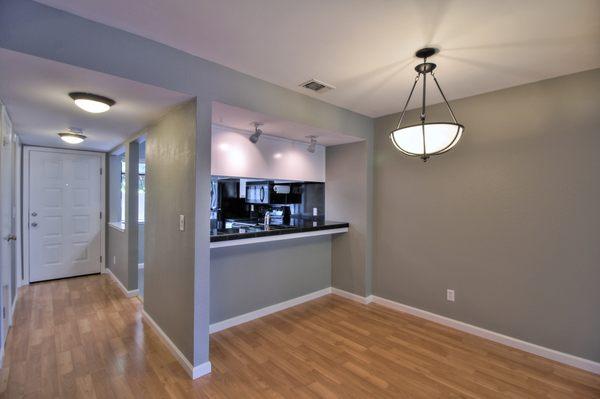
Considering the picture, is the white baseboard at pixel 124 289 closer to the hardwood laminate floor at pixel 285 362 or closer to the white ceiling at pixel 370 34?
the hardwood laminate floor at pixel 285 362

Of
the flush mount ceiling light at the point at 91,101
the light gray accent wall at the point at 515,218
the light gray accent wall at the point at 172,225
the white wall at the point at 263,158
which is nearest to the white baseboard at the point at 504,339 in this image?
the light gray accent wall at the point at 515,218

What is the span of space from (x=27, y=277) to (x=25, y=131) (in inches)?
91.8

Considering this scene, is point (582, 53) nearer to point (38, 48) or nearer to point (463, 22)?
point (463, 22)

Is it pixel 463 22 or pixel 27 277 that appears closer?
pixel 463 22

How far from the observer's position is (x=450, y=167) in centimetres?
316

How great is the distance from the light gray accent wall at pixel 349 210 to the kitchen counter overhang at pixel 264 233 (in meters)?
0.21

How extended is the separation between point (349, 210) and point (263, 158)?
4.49 feet

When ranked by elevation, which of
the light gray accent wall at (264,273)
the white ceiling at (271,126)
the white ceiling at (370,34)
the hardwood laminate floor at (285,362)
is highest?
the white ceiling at (370,34)

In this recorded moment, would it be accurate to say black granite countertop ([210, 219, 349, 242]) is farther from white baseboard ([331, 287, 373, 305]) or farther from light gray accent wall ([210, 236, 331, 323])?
white baseboard ([331, 287, 373, 305])

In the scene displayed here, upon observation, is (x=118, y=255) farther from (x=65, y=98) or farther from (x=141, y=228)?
(x=65, y=98)

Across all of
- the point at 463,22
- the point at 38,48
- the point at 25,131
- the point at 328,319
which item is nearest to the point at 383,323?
the point at 328,319

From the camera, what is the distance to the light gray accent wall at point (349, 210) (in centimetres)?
380

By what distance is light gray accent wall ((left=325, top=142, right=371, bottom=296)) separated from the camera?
12.5 ft

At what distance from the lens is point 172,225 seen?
2.60 m
